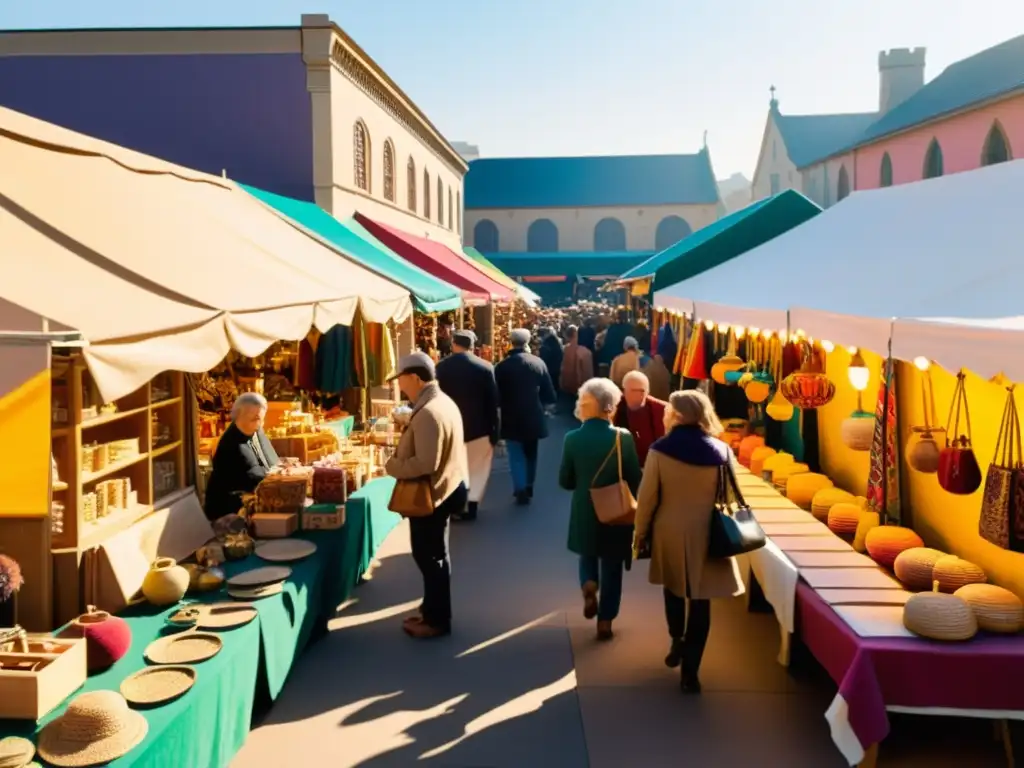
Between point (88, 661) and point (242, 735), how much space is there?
0.87 m

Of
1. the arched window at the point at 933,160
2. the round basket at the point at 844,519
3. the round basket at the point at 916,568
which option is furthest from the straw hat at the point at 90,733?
the arched window at the point at 933,160

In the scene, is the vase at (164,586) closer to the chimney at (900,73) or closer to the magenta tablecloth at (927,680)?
the magenta tablecloth at (927,680)

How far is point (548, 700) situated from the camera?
17.0 ft

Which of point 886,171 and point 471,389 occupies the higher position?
point 886,171

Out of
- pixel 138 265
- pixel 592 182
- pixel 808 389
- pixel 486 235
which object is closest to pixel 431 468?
pixel 138 265

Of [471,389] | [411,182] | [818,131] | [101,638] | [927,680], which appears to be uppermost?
[818,131]

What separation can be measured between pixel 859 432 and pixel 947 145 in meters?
21.8

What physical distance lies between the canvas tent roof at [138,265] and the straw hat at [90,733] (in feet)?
3.64

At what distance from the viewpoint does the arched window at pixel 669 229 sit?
46.1m

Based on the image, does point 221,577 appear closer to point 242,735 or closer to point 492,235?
point 242,735

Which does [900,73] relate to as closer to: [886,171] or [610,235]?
[886,171]

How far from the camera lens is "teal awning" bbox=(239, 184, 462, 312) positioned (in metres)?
10.4

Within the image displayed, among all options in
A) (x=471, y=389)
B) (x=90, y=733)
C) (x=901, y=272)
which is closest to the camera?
(x=90, y=733)

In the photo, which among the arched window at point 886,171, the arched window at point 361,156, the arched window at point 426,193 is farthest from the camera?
the arched window at point 886,171
